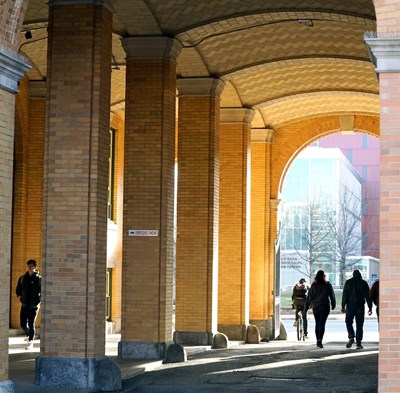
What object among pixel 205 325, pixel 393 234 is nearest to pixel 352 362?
pixel 205 325

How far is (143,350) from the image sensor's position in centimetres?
1805

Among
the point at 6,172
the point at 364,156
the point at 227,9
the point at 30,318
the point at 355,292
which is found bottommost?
the point at 30,318

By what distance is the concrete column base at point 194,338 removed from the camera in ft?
71.3

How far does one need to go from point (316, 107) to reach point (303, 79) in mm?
4714

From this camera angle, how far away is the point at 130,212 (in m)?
18.3

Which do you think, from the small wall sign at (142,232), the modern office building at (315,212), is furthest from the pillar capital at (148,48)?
the modern office building at (315,212)

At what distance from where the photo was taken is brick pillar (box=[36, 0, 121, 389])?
14.3 meters

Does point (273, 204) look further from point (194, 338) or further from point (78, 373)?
point (78, 373)

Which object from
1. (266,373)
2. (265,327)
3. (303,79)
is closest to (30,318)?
(266,373)

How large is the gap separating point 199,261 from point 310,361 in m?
4.09

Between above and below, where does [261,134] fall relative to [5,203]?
above

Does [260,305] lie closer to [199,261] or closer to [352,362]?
[199,261]

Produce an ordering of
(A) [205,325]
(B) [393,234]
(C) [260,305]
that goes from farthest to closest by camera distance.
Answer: (C) [260,305] < (A) [205,325] < (B) [393,234]

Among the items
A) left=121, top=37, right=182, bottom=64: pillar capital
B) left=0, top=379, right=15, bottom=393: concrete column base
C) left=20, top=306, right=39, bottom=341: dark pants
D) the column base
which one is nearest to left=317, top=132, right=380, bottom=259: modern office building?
left=20, top=306, right=39, bottom=341: dark pants
